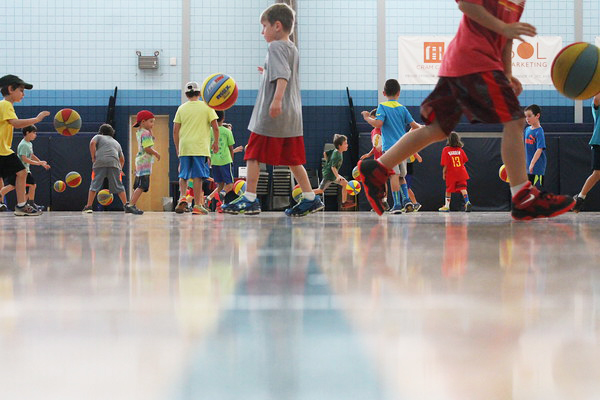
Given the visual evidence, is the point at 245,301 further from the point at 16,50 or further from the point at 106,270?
the point at 16,50

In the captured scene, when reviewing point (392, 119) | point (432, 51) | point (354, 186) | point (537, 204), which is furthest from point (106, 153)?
point (432, 51)

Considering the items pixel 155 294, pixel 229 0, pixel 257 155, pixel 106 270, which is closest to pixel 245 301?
pixel 155 294

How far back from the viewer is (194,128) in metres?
5.96

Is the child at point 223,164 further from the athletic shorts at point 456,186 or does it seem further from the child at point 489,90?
the child at point 489,90

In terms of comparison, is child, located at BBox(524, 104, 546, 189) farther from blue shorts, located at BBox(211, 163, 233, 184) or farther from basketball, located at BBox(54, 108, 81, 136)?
basketball, located at BBox(54, 108, 81, 136)

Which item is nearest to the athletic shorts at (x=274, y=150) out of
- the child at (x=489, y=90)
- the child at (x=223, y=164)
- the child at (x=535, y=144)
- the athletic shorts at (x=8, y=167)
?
the child at (x=489, y=90)

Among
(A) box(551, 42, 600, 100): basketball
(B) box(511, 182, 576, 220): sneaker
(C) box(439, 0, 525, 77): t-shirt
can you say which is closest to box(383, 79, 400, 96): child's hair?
(A) box(551, 42, 600, 100): basketball

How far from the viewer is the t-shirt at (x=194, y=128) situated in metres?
5.89

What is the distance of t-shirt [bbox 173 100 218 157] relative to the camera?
5.89 metres

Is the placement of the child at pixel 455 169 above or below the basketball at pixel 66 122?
below

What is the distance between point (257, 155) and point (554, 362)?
3778 mm

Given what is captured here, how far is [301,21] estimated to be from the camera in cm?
1282

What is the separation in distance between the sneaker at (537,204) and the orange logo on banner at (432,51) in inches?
411

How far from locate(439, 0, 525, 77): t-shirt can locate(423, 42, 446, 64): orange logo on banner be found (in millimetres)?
10244
